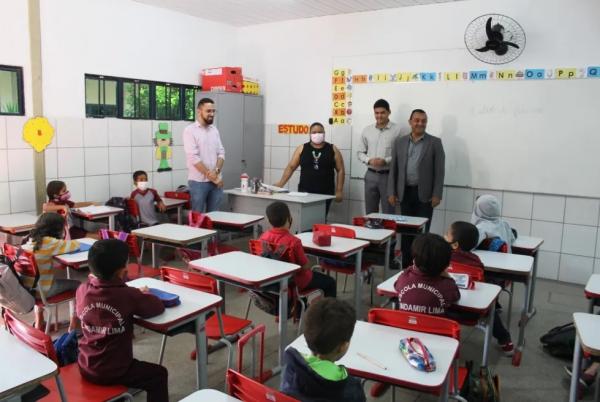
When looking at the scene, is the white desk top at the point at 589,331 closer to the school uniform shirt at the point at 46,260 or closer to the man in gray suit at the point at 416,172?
Answer: the man in gray suit at the point at 416,172

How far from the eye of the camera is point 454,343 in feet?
6.67

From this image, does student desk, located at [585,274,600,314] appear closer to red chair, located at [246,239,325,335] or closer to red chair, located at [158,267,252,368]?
red chair, located at [246,239,325,335]

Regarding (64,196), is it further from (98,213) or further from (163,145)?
(163,145)

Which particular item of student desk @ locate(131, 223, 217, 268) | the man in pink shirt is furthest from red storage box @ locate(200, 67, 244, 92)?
student desk @ locate(131, 223, 217, 268)

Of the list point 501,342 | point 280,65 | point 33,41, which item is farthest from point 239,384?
point 280,65

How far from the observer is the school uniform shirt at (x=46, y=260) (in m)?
3.17

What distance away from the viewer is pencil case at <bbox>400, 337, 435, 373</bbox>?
1.80 meters

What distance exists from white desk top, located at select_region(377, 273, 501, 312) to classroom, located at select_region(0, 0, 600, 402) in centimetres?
2

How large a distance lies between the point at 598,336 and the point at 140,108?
5.29 meters

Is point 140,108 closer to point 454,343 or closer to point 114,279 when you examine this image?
point 114,279

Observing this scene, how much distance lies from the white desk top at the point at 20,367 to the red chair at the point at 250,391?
2.06 feet

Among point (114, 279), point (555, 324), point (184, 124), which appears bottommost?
point (555, 324)

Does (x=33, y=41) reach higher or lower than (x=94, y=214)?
higher

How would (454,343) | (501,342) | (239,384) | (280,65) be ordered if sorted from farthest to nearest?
(280,65) < (501,342) < (454,343) < (239,384)
